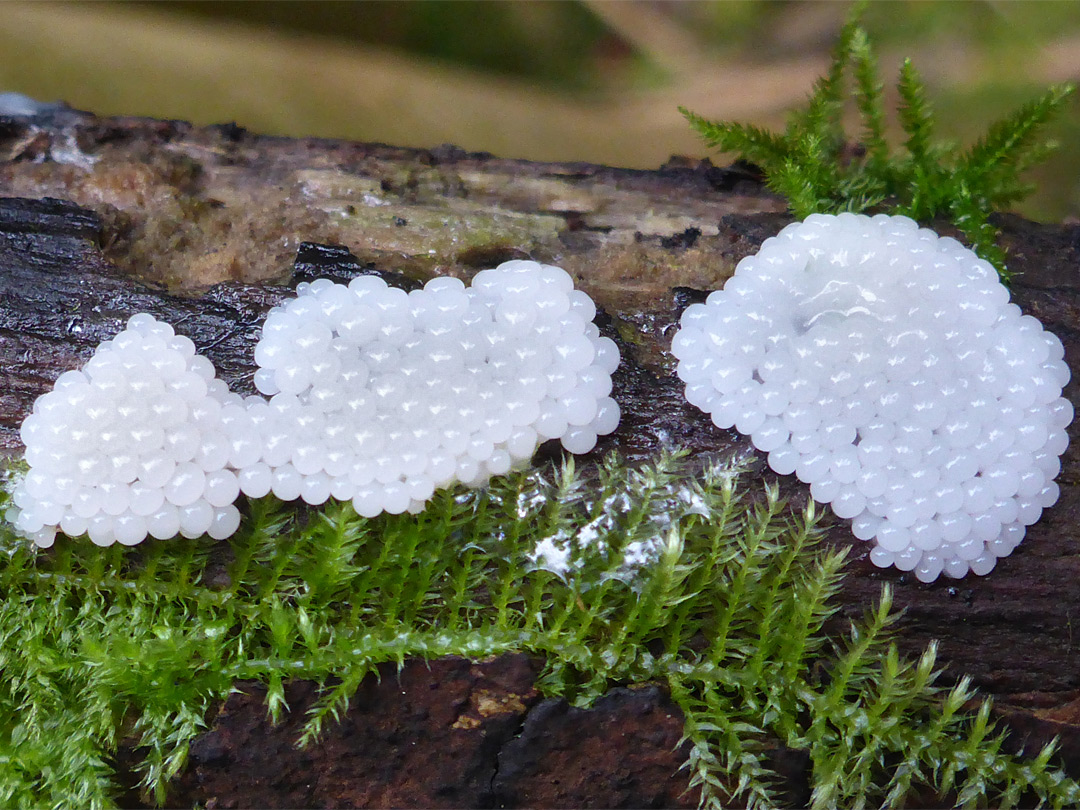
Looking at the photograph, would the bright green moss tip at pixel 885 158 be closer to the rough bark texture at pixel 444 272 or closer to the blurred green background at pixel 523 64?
the rough bark texture at pixel 444 272

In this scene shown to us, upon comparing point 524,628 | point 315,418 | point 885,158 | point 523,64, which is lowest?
point 524,628

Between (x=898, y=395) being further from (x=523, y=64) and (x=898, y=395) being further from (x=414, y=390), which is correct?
(x=523, y=64)

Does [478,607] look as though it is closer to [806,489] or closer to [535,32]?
[806,489]

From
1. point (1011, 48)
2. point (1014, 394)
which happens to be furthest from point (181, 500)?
point (1011, 48)

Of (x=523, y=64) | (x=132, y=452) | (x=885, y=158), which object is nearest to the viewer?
(x=132, y=452)

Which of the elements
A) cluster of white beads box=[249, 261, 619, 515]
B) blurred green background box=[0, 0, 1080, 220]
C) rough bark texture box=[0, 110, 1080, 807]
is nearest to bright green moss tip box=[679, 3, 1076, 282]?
rough bark texture box=[0, 110, 1080, 807]

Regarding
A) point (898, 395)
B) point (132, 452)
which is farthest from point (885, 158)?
point (132, 452)

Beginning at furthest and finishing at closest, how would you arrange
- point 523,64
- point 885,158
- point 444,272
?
point 523,64
point 885,158
point 444,272

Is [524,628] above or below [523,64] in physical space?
below
